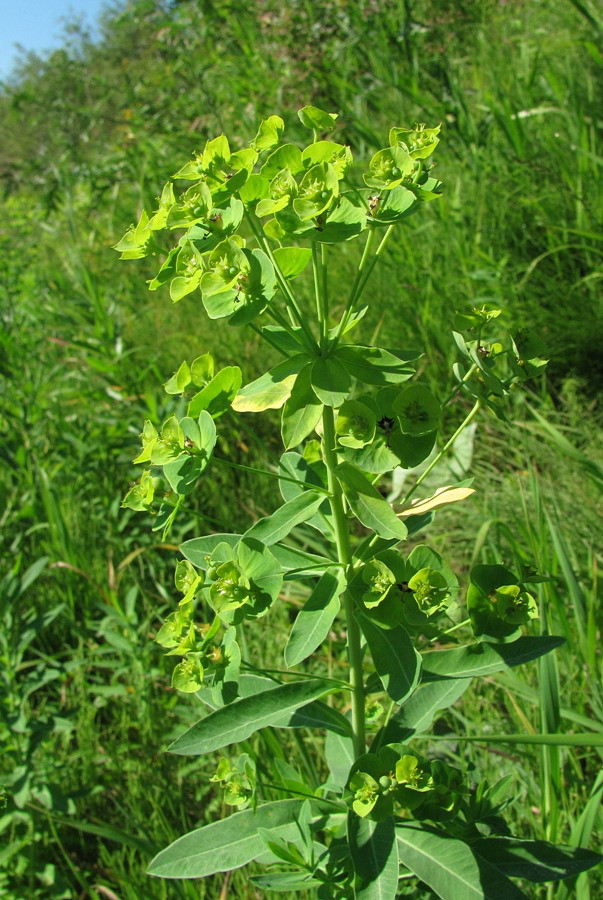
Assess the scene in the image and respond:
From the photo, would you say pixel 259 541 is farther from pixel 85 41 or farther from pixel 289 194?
pixel 85 41

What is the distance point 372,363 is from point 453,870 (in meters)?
0.68

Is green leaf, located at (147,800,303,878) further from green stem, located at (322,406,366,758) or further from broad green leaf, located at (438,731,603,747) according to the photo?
broad green leaf, located at (438,731,603,747)

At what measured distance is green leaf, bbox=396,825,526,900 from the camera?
3.25ft

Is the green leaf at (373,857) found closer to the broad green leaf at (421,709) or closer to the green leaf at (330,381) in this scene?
the broad green leaf at (421,709)

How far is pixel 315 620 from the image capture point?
100cm

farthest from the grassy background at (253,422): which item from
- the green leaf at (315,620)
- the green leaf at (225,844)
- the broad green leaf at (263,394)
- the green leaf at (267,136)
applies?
the green leaf at (267,136)

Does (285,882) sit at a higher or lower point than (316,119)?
lower

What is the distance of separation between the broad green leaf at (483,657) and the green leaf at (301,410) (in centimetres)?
37

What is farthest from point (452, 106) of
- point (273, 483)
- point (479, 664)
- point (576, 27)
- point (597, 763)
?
point (479, 664)

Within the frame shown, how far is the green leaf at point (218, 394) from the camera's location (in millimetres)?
965

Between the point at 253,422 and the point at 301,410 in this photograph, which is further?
the point at 253,422

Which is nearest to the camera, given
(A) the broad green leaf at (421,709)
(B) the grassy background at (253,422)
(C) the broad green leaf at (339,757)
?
(A) the broad green leaf at (421,709)

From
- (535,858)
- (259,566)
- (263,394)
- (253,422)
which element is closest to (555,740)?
(535,858)

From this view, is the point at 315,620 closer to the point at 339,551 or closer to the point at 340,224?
the point at 339,551
